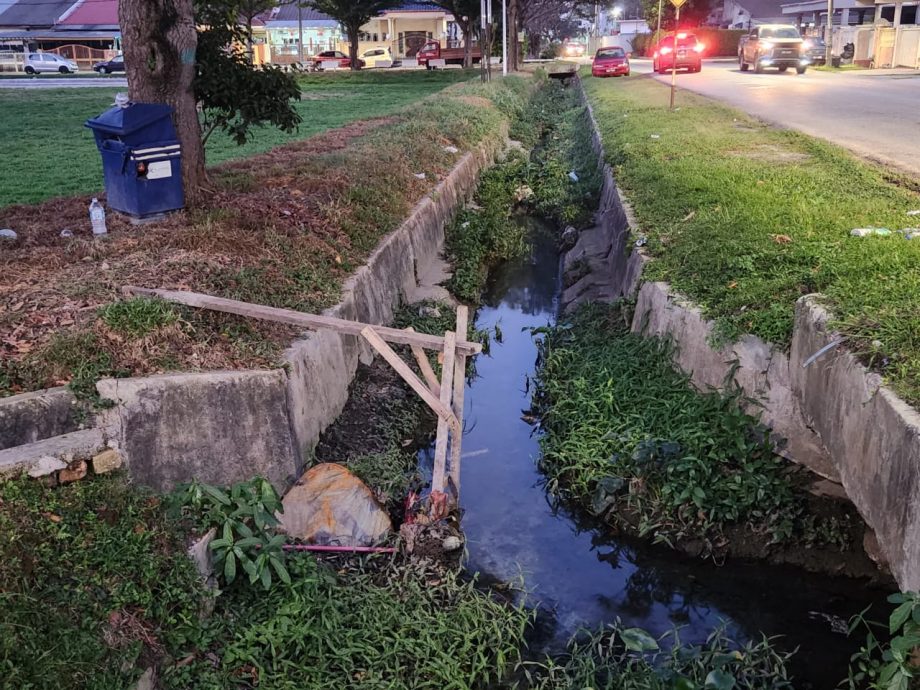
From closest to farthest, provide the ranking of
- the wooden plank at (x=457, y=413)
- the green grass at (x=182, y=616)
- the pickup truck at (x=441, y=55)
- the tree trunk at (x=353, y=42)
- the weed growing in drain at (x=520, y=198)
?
1. the green grass at (x=182, y=616)
2. the wooden plank at (x=457, y=413)
3. the weed growing in drain at (x=520, y=198)
4. the tree trunk at (x=353, y=42)
5. the pickup truck at (x=441, y=55)

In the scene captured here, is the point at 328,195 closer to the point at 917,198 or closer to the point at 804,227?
the point at 804,227

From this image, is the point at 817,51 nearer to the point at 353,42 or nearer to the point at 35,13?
the point at 353,42

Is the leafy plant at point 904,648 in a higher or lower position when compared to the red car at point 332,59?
lower

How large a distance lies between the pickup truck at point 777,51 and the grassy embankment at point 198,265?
2445 centimetres

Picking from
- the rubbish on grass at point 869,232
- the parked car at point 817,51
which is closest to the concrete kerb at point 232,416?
the rubbish on grass at point 869,232

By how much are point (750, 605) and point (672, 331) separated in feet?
7.91

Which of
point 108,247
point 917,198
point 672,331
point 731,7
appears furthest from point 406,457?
point 731,7

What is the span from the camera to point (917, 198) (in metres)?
8.09

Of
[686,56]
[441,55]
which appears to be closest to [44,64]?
[441,55]

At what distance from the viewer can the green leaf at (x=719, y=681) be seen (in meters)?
3.89

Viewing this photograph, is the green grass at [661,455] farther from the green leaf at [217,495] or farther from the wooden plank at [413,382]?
the green leaf at [217,495]

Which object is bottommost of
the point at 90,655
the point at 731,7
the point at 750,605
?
the point at 750,605

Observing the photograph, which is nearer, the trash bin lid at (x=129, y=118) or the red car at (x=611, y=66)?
the trash bin lid at (x=129, y=118)

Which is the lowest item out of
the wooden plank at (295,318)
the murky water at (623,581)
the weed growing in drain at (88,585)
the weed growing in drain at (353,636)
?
the murky water at (623,581)
